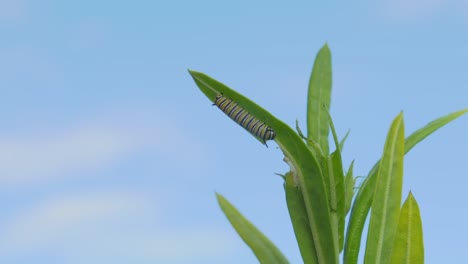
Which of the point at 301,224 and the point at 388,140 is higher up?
the point at 388,140

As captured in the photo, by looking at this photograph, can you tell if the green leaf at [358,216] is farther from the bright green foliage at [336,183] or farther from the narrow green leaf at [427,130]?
the narrow green leaf at [427,130]

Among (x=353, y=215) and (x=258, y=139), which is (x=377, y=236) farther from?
(x=258, y=139)

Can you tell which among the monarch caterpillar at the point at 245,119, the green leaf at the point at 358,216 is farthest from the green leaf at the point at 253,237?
the monarch caterpillar at the point at 245,119

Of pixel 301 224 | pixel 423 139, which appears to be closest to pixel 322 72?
pixel 423 139

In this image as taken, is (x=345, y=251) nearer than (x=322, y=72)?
Yes

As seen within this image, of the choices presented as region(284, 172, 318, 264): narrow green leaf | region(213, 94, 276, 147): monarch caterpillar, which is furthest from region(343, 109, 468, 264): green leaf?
region(213, 94, 276, 147): monarch caterpillar

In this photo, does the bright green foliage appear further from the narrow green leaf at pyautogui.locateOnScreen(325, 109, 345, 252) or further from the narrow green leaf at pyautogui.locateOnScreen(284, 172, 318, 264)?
the narrow green leaf at pyautogui.locateOnScreen(284, 172, 318, 264)
